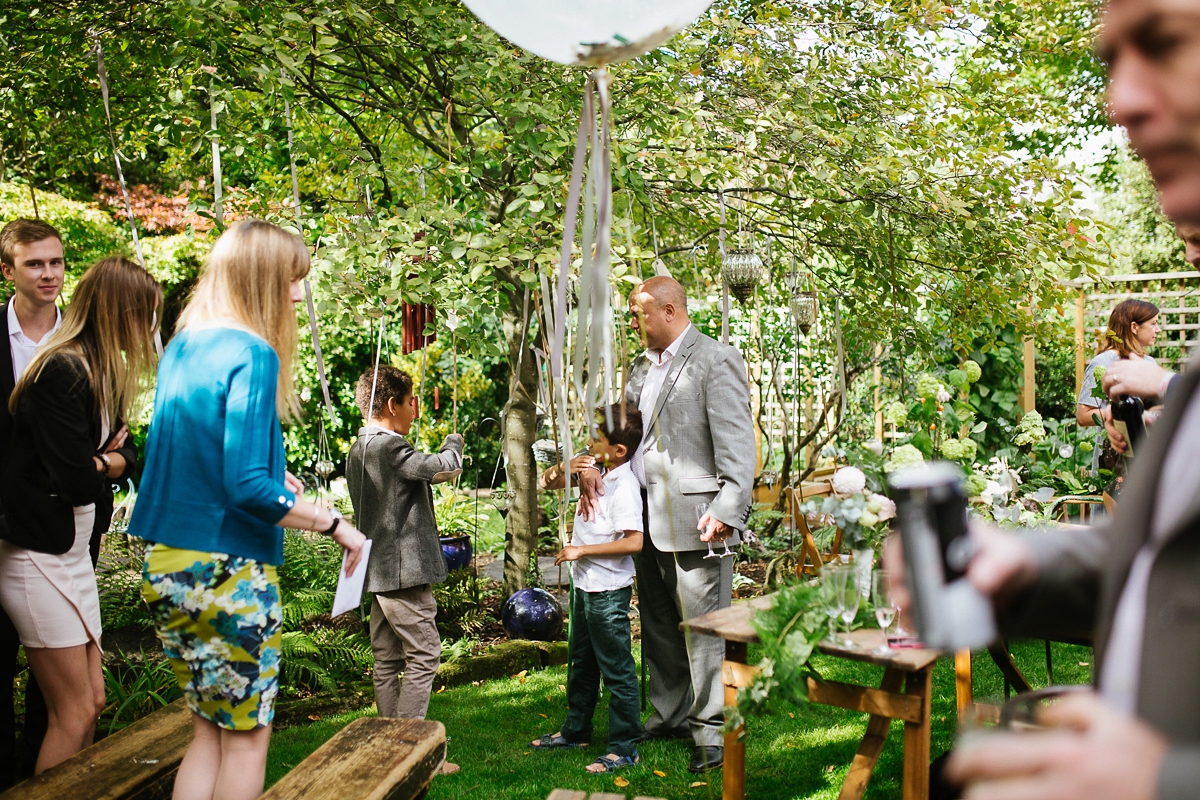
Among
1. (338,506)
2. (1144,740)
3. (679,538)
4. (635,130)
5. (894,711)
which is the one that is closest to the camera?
(1144,740)

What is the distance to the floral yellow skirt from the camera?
1.90m

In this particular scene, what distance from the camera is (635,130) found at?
3.85 meters

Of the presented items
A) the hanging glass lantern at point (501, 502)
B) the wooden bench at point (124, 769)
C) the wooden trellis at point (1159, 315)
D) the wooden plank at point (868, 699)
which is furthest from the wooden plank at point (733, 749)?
the wooden trellis at point (1159, 315)

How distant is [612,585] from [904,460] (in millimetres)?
1263

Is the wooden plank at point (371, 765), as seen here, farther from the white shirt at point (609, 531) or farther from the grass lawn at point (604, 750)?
the white shirt at point (609, 531)

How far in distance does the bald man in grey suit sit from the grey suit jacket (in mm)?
2389

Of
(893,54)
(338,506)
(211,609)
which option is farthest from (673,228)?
(211,609)

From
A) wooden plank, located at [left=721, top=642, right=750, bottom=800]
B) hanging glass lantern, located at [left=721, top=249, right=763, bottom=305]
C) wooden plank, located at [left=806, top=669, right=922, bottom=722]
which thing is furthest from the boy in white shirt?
hanging glass lantern, located at [left=721, top=249, right=763, bottom=305]

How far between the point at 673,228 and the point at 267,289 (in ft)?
13.6

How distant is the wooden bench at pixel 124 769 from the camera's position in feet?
7.22

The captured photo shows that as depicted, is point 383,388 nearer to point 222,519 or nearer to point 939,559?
point 222,519

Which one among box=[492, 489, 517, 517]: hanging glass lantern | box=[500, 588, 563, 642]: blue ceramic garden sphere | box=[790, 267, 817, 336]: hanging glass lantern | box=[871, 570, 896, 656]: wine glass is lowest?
box=[500, 588, 563, 642]: blue ceramic garden sphere

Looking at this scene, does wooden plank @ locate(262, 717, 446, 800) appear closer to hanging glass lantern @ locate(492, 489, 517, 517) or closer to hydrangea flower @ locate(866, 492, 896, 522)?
hydrangea flower @ locate(866, 492, 896, 522)

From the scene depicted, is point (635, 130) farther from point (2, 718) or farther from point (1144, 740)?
point (1144, 740)
